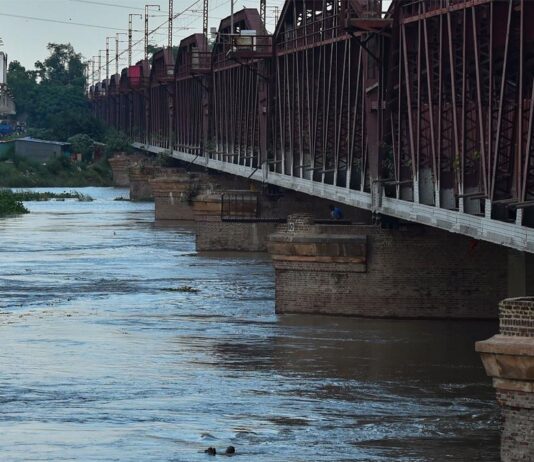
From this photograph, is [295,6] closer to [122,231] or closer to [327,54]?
[327,54]

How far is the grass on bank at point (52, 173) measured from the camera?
13300 cm

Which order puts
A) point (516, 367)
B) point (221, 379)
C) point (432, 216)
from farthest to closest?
1. point (432, 216)
2. point (221, 379)
3. point (516, 367)

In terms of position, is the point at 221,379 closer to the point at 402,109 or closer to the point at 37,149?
the point at 402,109

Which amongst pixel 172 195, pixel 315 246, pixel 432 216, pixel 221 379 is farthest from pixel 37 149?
pixel 221 379

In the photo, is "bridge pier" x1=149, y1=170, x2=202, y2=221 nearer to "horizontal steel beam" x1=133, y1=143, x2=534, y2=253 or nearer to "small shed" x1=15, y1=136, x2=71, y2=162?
"horizontal steel beam" x1=133, y1=143, x2=534, y2=253

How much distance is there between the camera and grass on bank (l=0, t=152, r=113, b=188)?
436ft

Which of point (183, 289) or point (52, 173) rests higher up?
point (52, 173)

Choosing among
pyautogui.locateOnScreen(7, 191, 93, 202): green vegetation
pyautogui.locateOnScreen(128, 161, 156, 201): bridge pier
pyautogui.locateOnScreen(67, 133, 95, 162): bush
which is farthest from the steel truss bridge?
pyautogui.locateOnScreen(67, 133, 95, 162): bush

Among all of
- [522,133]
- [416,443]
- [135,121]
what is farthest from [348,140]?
[135,121]

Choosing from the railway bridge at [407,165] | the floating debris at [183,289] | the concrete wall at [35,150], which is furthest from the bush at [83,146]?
the floating debris at [183,289]

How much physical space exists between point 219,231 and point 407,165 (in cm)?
2715

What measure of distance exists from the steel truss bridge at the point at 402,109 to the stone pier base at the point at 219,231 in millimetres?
2383

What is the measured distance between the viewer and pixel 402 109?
3888 cm

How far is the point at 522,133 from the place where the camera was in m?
27.5
